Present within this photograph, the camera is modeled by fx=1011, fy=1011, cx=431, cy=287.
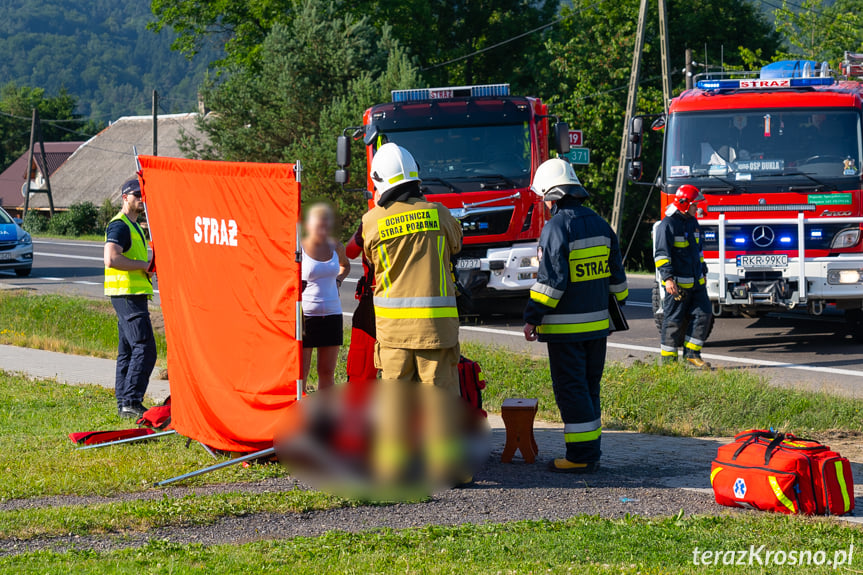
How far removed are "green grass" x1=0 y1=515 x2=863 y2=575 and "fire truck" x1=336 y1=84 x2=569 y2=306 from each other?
Result: 8.34 meters

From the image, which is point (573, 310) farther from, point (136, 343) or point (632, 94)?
point (632, 94)

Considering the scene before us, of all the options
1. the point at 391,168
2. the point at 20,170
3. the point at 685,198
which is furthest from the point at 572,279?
the point at 20,170

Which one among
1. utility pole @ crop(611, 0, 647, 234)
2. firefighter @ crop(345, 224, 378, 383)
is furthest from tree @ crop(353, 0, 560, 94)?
firefighter @ crop(345, 224, 378, 383)

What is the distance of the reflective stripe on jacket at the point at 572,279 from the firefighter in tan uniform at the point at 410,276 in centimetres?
74

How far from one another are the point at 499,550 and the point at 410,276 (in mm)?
1801

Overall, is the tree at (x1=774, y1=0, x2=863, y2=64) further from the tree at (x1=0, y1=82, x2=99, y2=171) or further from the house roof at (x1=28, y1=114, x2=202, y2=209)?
the tree at (x1=0, y1=82, x2=99, y2=171)

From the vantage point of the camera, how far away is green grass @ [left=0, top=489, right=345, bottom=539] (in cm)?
522

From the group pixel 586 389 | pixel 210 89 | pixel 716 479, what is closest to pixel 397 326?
pixel 586 389

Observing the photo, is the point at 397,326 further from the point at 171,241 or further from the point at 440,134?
the point at 440,134

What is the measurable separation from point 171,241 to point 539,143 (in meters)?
7.57

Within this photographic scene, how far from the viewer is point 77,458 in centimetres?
697

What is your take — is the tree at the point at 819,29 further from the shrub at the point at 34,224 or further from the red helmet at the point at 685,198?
the red helmet at the point at 685,198

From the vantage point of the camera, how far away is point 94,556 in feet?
15.5

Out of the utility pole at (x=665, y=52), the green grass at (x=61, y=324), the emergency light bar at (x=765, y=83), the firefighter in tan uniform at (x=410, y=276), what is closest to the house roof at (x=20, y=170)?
the utility pole at (x=665, y=52)
